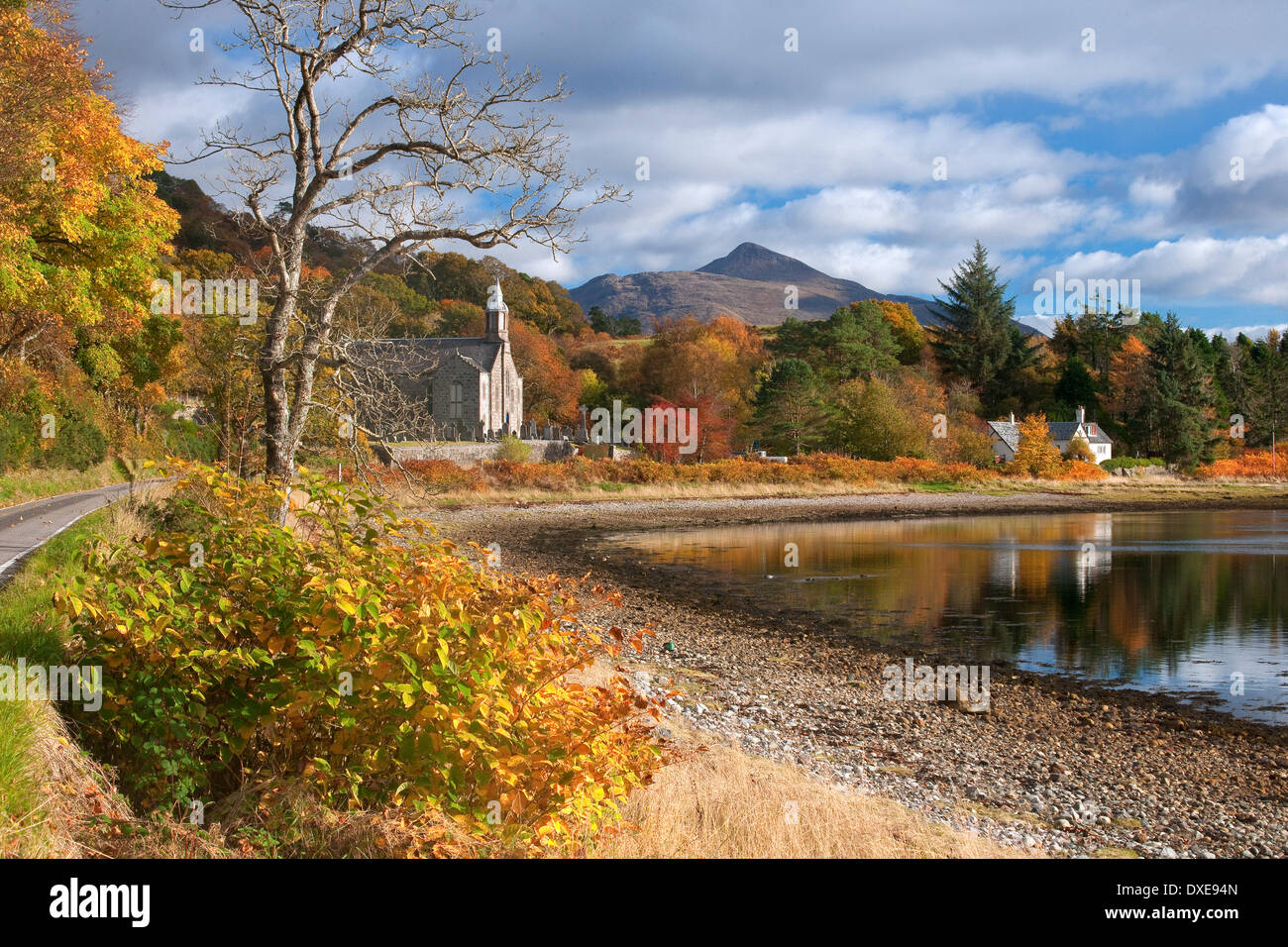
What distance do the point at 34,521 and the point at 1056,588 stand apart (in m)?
24.6

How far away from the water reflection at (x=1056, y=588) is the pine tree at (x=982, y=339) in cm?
4632

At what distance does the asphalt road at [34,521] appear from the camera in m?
13.0

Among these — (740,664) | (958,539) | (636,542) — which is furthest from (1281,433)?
(740,664)

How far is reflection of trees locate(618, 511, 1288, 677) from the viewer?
19406 mm

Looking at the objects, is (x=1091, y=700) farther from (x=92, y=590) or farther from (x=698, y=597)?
(x=92, y=590)

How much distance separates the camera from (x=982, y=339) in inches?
3620

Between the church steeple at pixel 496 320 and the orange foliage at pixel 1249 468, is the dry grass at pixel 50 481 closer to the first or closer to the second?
the church steeple at pixel 496 320

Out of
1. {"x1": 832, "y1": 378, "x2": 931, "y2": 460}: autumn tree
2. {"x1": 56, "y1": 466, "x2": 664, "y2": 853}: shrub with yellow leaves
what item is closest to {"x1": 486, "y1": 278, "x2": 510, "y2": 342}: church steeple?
{"x1": 832, "y1": 378, "x2": 931, "y2": 460}: autumn tree

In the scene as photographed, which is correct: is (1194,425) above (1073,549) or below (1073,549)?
above

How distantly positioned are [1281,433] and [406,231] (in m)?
92.5

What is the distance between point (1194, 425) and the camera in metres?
77.3
